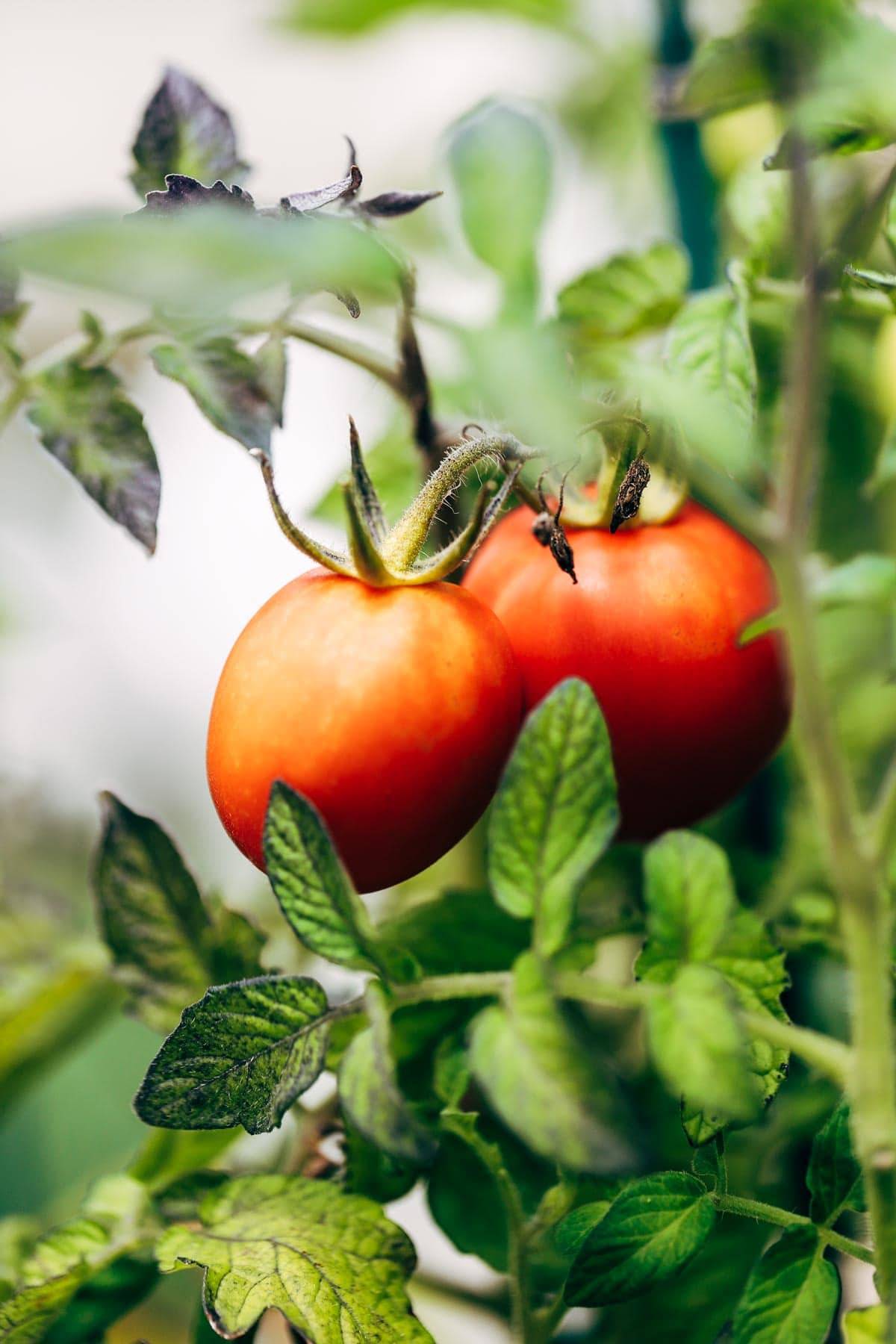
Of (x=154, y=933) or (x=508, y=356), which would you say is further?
(x=154, y=933)

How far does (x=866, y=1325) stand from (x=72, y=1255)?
0.67 ft

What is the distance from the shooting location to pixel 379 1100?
22 centimetres

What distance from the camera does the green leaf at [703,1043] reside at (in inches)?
7.4

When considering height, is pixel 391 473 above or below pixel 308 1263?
above

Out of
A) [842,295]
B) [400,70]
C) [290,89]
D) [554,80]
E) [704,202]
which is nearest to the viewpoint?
[842,295]

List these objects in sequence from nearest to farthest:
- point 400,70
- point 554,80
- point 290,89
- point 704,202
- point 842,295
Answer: point 842,295 < point 704,202 < point 554,80 < point 400,70 < point 290,89

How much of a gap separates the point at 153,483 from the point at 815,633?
0.19 metres

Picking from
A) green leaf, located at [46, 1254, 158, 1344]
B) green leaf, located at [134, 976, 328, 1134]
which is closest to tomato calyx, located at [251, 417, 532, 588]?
green leaf, located at [134, 976, 328, 1134]

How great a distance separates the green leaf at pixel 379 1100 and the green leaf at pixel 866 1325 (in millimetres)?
95

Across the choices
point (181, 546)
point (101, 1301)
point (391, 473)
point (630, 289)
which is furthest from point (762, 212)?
point (181, 546)

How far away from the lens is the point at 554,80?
74 cm

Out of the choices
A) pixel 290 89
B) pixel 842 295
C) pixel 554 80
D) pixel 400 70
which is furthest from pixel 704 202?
pixel 290 89

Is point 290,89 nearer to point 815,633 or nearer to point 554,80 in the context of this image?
point 554,80

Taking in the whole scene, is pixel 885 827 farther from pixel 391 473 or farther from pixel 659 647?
pixel 391 473
